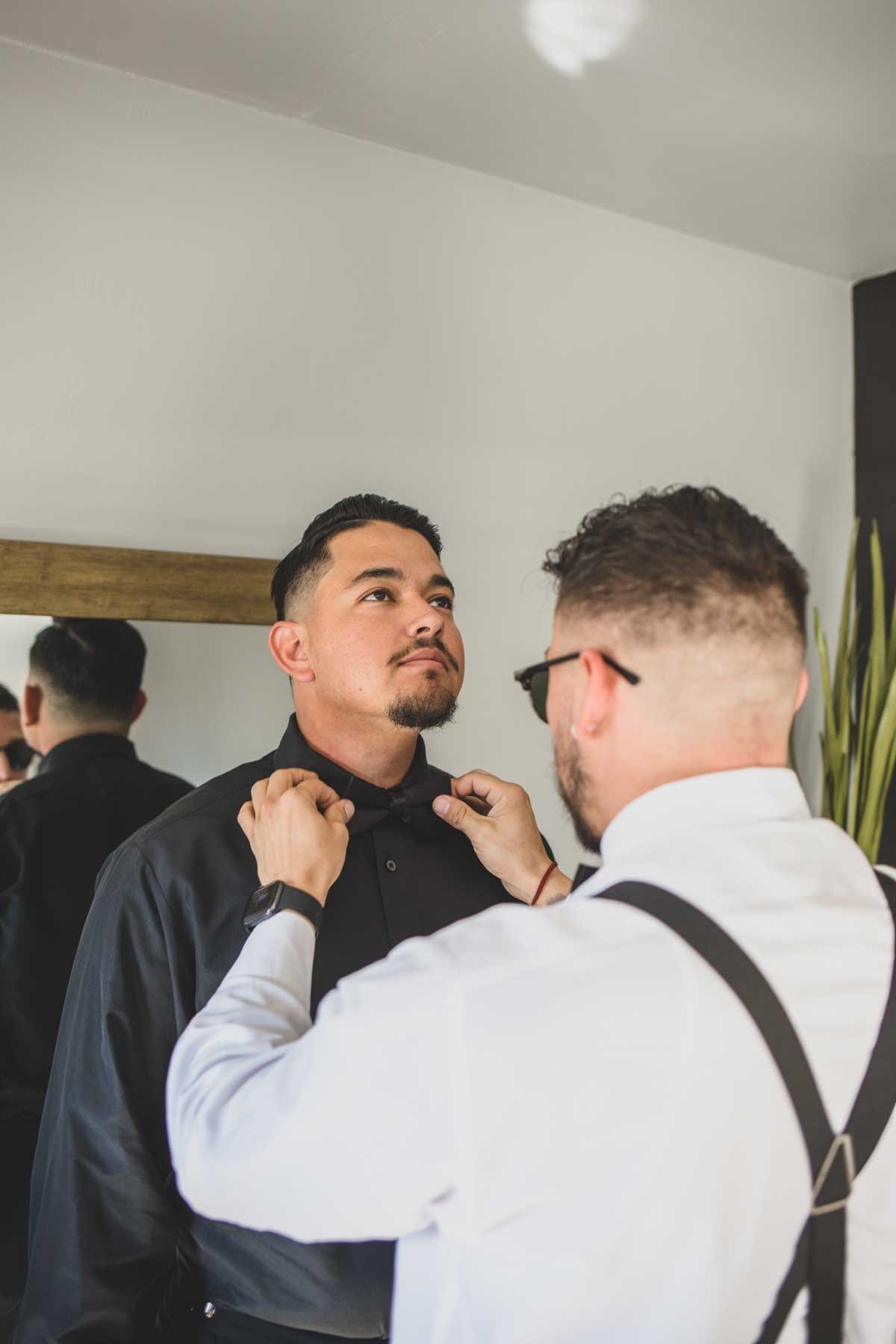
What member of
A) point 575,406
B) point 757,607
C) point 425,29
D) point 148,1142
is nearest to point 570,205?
point 575,406

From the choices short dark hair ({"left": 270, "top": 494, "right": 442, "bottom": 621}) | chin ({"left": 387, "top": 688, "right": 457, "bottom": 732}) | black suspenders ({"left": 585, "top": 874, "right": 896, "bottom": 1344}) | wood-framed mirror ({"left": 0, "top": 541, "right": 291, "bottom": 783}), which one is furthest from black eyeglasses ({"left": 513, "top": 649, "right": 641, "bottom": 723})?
wood-framed mirror ({"left": 0, "top": 541, "right": 291, "bottom": 783})

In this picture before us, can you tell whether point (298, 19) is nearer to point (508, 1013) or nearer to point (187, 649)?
point (187, 649)

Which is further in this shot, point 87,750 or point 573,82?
point 573,82

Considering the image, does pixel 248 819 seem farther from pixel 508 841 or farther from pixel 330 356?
pixel 330 356

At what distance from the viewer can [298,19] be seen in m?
2.16

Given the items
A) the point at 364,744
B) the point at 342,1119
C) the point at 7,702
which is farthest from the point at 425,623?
the point at 342,1119

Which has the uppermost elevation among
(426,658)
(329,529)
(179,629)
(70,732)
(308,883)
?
(329,529)

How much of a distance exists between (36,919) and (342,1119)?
4.23 feet

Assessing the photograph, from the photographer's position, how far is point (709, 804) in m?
1.13

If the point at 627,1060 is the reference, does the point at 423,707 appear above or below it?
above

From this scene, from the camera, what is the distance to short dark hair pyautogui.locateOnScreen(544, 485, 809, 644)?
3.80 feet

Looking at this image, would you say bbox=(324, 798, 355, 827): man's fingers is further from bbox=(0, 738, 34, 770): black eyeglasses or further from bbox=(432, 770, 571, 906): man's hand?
bbox=(0, 738, 34, 770): black eyeglasses

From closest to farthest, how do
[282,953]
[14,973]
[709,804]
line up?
1. [709,804]
2. [282,953]
3. [14,973]

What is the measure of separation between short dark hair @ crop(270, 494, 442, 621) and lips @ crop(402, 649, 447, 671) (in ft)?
0.76
